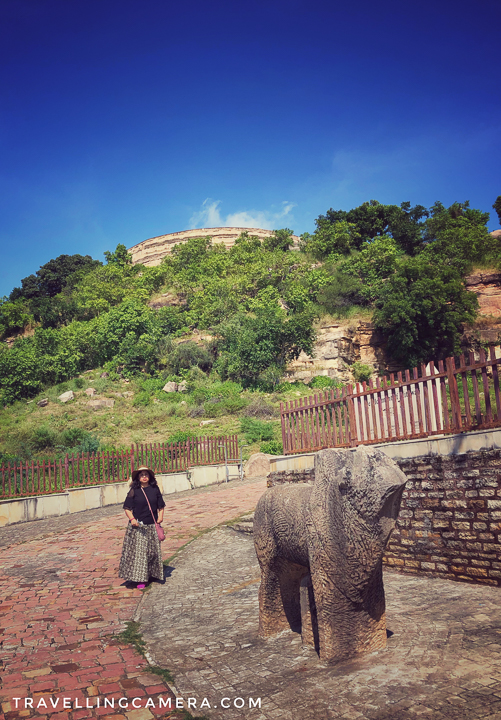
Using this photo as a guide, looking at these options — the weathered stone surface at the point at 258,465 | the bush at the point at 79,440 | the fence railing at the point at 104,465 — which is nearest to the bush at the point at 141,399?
the bush at the point at 79,440

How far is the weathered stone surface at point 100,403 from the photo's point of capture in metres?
29.2

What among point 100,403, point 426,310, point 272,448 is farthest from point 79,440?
point 426,310

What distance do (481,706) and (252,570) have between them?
472cm

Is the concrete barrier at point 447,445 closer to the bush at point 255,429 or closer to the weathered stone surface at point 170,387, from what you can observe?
the bush at point 255,429

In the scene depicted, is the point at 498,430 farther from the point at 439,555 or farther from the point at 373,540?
the point at 373,540

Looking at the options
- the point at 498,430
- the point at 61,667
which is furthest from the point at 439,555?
the point at 61,667

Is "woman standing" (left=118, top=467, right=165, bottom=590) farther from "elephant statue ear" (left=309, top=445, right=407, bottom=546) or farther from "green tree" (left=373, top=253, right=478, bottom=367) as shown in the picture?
"green tree" (left=373, top=253, right=478, bottom=367)

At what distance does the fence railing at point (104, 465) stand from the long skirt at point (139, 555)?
5.79 meters

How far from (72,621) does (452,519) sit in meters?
4.56

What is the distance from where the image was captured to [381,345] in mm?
34969

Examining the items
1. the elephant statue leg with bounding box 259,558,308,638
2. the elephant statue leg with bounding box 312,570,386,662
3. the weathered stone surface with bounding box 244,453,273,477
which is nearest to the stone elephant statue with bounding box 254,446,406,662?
the elephant statue leg with bounding box 312,570,386,662

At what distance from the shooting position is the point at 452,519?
19.5ft

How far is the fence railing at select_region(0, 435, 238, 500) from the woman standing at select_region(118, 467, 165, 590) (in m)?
5.75

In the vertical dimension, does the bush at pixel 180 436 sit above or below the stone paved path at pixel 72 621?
above
